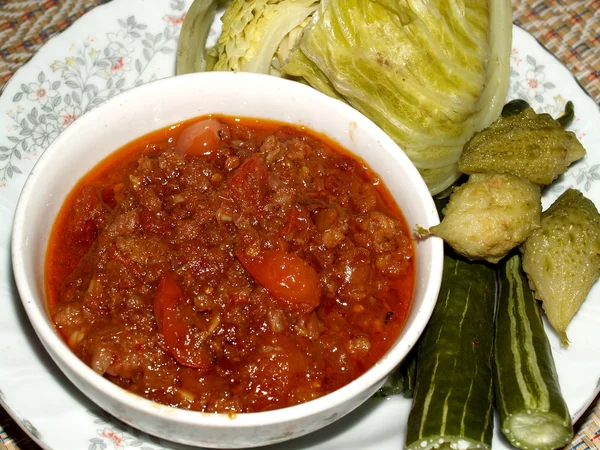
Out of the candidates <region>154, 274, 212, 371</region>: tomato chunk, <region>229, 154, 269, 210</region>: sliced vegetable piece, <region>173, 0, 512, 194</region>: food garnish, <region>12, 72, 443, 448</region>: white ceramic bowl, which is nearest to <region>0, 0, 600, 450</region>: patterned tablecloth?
<region>173, 0, 512, 194</region>: food garnish

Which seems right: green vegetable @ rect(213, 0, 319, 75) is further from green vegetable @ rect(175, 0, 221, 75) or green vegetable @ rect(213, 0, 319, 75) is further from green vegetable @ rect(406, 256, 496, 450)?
green vegetable @ rect(406, 256, 496, 450)

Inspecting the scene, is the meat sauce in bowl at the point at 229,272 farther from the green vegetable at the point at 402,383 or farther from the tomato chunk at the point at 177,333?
the green vegetable at the point at 402,383

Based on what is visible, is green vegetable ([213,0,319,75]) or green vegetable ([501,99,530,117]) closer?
green vegetable ([213,0,319,75])

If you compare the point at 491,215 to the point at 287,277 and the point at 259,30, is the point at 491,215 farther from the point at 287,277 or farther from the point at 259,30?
the point at 259,30

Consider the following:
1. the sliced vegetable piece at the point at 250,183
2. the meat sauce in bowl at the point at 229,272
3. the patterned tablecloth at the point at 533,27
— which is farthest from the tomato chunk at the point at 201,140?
the patterned tablecloth at the point at 533,27

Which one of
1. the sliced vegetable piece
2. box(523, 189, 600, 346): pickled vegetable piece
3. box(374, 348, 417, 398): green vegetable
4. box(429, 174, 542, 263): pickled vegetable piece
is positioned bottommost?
box(374, 348, 417, 398): green vegetable

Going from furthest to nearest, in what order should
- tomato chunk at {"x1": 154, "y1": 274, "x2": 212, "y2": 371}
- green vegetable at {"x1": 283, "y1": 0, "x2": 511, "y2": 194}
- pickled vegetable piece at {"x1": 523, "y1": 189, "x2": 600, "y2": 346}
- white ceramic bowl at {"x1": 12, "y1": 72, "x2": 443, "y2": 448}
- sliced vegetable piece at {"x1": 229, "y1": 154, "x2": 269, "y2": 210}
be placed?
green vegetable at {"x1": 283, "y1": 0, "x2": 511, "y2": 194} → pickled vegetable piece at {"x1": 523, "y1": 189, "x2": 600, "y2": 346} → sliced vegetable piece at {"x1": 229, "y1": 154, "x2": 269, "y2": 210} → tomato chunk at {"x1": 154, "y1": 274, "x2": 212, "y2": 371} → white ceramic bowl at {"x1": 12, "y1": 72, "x2": 443, "y2": 448}
